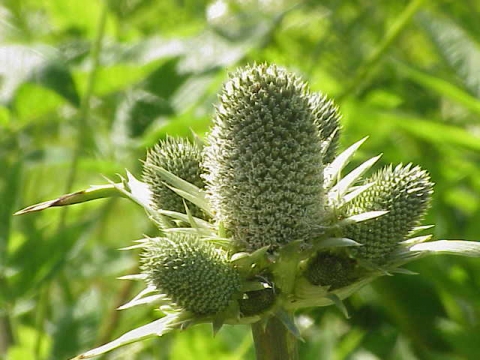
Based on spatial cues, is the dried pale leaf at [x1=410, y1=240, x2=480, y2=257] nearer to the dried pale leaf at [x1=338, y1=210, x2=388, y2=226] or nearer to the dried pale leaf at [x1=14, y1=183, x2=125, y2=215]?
the dried pale leaf at [x1=338, y1=210, x2=388, y2=226]

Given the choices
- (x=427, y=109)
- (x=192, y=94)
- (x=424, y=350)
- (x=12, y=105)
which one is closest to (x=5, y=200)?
(x=12, y=105)

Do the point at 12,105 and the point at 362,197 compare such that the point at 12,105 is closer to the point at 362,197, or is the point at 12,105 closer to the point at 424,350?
the point at 362,197

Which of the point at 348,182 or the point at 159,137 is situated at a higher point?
the point at 159,137

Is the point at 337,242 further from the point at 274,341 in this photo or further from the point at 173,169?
the point at 173,169

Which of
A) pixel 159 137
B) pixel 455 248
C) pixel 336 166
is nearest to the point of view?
pixel 455 248

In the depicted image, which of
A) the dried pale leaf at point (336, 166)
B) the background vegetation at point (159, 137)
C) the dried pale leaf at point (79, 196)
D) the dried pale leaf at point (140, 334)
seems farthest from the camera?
the background vegetation at point (159, 137)

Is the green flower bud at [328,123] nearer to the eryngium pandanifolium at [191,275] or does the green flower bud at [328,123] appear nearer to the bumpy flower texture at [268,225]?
the bumpy flower texture at [268,225]

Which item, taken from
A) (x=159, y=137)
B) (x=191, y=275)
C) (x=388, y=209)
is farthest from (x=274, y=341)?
(x=159, y=137)

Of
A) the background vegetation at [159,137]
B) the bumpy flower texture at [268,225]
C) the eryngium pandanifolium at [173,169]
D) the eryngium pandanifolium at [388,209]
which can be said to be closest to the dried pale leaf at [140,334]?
the bumpy flower texture at [268,225]
